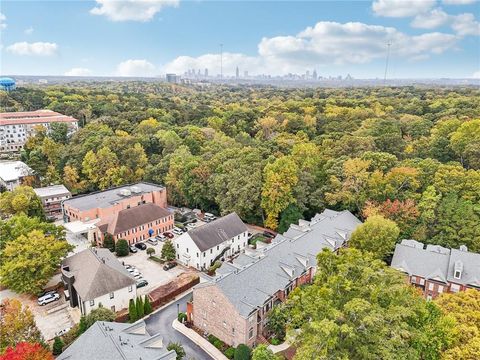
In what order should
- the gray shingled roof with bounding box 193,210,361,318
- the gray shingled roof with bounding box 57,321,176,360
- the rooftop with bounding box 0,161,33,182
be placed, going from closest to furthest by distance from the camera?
the gray shingled roof with bounding box 57,321,176,360
the gray shingled roof with bounding box 193,210,361,318
the rooftop with bounding box 0,161,33,182

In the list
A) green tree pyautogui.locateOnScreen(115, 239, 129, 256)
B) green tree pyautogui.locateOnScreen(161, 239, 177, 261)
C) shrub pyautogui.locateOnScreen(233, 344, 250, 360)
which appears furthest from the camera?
green tree pyautogui.locateOnScreen(115, 239, 129, 256)

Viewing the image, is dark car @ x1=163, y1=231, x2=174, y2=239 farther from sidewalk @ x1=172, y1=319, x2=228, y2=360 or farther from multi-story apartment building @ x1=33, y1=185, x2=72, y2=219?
multi-story apartment building @ x1=33, y1=185, x2=72, y2=219

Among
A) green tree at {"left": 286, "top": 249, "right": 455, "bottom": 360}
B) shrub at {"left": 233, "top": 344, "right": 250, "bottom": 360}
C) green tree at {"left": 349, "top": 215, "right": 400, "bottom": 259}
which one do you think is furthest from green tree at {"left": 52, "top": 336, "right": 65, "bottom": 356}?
green tree at {"left": 349, "top": 215, "right": 400, "bottom": 259}

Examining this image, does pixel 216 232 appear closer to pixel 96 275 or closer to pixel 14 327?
pixel 96 275

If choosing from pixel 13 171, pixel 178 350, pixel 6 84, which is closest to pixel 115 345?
pixel 178 350

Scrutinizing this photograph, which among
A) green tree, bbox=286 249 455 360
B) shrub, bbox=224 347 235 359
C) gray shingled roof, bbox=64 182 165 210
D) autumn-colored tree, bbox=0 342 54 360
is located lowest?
shrub, bbox=224 347 235 359

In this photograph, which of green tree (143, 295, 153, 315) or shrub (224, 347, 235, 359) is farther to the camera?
green tree (143, 295, 153, 315)

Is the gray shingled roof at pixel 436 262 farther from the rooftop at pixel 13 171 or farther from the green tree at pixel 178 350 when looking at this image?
the rooftop at pixel 13 171
